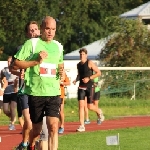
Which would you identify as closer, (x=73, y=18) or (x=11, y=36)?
(x=11, y=36)

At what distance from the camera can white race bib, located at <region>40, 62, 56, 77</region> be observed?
1204cm

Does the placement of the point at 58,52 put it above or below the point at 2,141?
above

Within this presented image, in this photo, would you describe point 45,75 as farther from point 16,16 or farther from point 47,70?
point 16,16

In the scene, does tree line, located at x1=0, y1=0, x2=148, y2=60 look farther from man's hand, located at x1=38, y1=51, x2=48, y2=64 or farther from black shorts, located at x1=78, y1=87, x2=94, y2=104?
man's hand, located at x1=38, y1=51, x2=48, y2=64

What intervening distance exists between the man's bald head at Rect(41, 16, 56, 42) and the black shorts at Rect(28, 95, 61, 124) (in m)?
0.88

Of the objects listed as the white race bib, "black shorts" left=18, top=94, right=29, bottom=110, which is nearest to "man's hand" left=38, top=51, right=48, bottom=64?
the white race bib

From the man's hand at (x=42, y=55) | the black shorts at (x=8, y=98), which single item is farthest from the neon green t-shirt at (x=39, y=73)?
the black shorts at (x=8, y=98)

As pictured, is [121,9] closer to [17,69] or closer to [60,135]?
[60,135]

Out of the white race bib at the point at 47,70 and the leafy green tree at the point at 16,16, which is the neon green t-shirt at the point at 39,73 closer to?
the white race bib at the point at 47,70

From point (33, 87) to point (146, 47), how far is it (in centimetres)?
3100

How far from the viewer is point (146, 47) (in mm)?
42781

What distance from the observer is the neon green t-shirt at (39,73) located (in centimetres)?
1205

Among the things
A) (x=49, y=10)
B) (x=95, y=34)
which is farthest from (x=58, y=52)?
(x=95, y=34)

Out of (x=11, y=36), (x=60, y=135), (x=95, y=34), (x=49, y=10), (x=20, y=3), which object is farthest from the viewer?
(x=95, y=34)
